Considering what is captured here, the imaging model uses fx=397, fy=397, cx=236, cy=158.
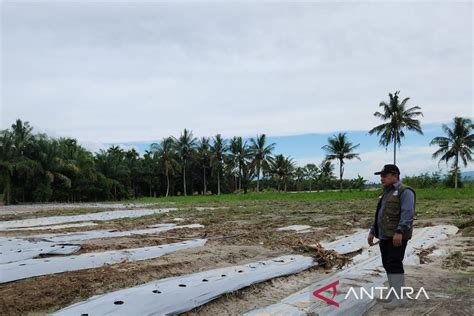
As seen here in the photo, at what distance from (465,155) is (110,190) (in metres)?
33.9

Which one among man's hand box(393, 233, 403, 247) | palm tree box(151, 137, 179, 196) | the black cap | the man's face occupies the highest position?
palm tree box(151, 137, 179, 196)

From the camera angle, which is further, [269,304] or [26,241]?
[26,241]

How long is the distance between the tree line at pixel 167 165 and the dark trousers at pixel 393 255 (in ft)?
104

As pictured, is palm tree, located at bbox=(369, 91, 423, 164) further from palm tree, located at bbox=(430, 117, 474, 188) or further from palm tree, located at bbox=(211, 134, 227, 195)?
palm tree, located at bbox=(211, 134, 227, 195)

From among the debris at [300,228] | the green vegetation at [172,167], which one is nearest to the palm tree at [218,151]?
the green vegetation at [172,167]

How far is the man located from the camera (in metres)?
3.93

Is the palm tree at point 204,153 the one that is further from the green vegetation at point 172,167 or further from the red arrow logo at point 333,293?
the red arrow logo at point 333,293

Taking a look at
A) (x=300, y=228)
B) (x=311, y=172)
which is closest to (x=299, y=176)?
(x=311, y=172)

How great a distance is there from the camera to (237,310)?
385cm

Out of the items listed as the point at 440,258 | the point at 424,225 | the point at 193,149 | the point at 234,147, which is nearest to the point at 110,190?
the point at 193,149

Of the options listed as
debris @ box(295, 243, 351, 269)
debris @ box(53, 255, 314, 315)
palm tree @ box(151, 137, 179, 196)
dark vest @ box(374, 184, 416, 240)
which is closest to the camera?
debris @ box(53, 255, 314, 315)

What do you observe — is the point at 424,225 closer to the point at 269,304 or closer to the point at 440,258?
the point at 440,258

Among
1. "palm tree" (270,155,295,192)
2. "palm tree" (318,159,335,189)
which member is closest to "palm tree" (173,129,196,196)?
"palm tree" (270,155,295,192)

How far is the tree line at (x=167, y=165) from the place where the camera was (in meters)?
32.5
